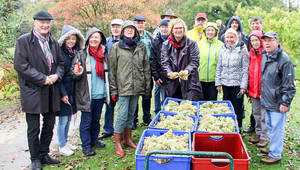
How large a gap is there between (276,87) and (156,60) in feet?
8.21

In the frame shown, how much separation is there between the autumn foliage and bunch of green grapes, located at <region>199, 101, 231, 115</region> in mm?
11726

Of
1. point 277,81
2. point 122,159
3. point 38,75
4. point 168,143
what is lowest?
point 122,159

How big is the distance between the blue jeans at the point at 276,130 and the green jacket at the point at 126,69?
2.35 metres

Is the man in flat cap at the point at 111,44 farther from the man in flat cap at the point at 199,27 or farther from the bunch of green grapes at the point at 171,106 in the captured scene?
the man in flat cap at the point at 199,27

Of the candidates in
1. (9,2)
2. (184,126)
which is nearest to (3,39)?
(9,2)

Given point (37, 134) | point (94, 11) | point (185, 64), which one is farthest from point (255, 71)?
point (94, 11)

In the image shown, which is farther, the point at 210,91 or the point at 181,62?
the point at 210,91

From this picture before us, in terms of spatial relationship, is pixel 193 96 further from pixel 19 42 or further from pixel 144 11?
pixel 144 11

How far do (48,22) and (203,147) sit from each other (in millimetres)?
3126

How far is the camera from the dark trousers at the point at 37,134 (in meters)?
4.04

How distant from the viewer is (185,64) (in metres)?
4.87

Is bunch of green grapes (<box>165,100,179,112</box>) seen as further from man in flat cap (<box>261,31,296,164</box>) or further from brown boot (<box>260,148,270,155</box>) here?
brown boot (<box>260,148,270,155</box>)

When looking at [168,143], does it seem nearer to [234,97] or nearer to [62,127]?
[62,127]

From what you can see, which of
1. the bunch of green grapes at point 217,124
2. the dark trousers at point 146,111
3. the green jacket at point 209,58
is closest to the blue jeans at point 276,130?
the bunch of green grapes at point 217,124
